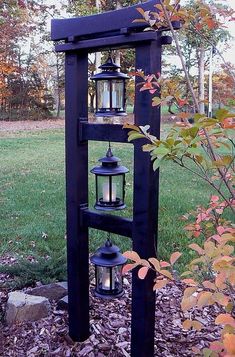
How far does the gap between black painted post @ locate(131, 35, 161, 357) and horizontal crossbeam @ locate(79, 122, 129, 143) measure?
0.13 m

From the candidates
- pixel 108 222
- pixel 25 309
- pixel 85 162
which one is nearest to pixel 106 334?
pixel 25 309

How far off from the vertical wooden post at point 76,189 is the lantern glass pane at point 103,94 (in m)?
0.12

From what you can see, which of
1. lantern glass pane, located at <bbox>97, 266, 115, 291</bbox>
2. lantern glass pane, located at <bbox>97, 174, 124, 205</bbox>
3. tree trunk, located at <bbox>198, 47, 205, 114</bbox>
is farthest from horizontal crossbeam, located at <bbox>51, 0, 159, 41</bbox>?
lantern glass pane, located at <bbox>97, 266, 115, 291</bbox>

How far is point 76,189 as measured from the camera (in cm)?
221

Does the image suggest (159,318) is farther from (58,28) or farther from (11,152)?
(11,152)

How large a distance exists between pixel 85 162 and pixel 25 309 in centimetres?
99

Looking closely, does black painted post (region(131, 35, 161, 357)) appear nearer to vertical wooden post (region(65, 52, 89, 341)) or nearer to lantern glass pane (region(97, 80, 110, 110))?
lantern glass pane (region(97, 80, 110, 110))

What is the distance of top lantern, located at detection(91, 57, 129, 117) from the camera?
6.59ft


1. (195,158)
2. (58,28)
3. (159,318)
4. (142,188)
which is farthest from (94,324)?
(58,28)

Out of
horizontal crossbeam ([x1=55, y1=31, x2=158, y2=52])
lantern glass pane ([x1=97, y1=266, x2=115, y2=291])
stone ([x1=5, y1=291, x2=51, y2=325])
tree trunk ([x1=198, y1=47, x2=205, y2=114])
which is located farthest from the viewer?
stone ([x1=5, y1=291, x2=51, y2=325])

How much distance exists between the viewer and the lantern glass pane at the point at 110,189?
83.2 inches

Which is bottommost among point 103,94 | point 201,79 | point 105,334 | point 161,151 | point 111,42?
point 105,334

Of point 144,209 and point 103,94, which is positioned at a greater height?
point 103,94

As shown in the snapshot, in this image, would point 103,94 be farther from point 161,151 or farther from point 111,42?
point 161,151
